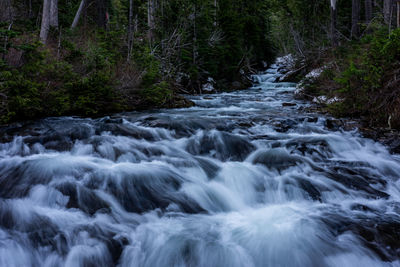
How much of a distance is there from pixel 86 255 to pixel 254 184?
2.88m

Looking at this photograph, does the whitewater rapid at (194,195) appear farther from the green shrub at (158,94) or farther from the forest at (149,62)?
the green shrub at (158,94)

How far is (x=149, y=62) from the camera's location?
1095cm

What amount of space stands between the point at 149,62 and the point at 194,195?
733 cm

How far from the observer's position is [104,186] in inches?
180

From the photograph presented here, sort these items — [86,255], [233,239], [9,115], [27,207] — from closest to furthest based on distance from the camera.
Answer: [86,255] < [233,239] < [27,207] < [9,115]

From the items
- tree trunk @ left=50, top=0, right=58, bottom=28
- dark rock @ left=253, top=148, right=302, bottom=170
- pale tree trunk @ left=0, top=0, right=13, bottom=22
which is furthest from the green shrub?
dark rock @ left=253, top=148, right=302, bottom=170

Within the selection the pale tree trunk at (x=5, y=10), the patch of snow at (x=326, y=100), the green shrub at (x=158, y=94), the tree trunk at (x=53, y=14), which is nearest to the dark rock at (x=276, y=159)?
the patch of snow at (x=326, y=100)

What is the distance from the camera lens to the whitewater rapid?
3313 millimetres

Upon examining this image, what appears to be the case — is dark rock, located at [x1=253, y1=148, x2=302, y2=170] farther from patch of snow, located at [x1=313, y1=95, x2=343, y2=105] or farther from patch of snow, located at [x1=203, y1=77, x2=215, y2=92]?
patch of snow, located at [x1=203, y1=77, x2=215, y2=92]

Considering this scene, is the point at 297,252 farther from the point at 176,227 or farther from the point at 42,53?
the point at 42,53

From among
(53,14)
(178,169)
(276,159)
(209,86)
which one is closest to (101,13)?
(53,14)

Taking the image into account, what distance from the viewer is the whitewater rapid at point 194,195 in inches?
130


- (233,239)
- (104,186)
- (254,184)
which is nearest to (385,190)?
(254,184)

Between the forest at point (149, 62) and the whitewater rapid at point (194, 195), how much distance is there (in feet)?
3.14
